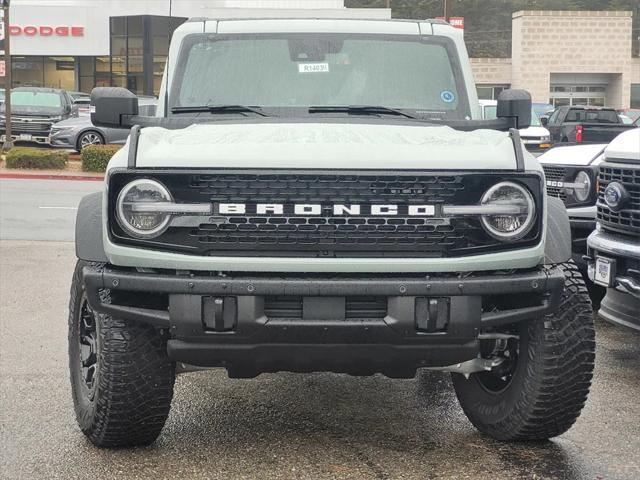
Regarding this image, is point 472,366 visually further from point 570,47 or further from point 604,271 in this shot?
point 570,47

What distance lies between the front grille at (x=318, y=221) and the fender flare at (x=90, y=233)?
0.19 m

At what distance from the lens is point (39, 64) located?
1954 inches

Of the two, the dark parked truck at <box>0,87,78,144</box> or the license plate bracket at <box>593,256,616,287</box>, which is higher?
the dark parked truck at <box>0,87,78,144</box>

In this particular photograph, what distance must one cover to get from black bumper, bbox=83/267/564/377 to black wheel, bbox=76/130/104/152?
23178mm

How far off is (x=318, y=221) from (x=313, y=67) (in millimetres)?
1749

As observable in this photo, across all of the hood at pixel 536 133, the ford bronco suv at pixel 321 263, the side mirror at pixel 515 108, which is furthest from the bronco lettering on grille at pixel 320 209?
the hood at pixel 536 133

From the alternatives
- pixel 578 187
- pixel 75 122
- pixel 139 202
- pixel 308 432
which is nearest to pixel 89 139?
pixel 75 122

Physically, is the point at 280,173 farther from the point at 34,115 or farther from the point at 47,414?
the point at 34,115

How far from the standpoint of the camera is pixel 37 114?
27.6m

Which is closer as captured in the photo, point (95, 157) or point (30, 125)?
point (95, 157)

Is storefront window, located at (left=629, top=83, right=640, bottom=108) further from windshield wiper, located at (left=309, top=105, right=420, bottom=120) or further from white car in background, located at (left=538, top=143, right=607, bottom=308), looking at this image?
windshield wiper, located at (left=309, top=105, right=420, bottom=120)

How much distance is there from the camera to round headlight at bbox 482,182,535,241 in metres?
4.05

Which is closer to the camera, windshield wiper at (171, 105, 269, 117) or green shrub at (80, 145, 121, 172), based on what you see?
windshield wiper at (171, 105, 269, 117)

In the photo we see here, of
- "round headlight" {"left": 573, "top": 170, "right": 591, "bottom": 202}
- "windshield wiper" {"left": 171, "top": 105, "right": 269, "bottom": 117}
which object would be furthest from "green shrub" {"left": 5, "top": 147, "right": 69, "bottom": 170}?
"windshield wiper" {"left": 171, "top": 105, "right": 269, "bottom": 117}
